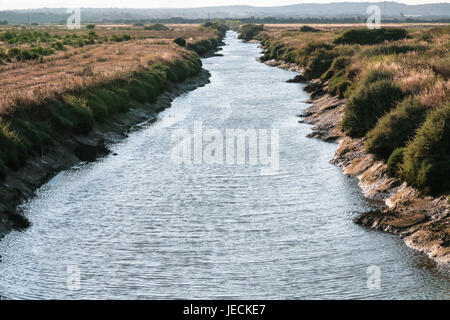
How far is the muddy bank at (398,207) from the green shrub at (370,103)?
85 cm

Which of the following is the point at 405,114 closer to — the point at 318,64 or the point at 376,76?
the point at 376,76

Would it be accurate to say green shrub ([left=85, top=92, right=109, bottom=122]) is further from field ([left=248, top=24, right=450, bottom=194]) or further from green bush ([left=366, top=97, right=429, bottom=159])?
green bush ([left=366, top=97, right=429, bottom=159])

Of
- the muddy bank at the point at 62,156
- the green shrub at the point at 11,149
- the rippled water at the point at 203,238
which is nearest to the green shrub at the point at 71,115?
the muddy bank at the point at 62,156

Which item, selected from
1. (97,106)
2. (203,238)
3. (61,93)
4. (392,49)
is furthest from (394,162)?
(392,49)

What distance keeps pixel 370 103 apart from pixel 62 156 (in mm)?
14741

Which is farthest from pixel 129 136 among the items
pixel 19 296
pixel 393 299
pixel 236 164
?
pixel 393 299

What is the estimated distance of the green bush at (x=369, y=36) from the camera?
250 feet

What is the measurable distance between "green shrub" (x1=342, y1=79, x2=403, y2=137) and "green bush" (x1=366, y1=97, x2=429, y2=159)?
3112 mm

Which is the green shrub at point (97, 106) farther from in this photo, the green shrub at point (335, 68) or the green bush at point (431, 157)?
the green shrub at point (335, 68)

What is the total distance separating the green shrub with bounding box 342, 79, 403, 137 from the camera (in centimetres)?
2891

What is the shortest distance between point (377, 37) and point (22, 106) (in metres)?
56.7

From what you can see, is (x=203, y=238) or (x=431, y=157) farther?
(x=431, y=157)

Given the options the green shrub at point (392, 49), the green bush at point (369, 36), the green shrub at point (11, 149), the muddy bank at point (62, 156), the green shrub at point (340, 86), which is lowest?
the muddy bank at point (62, 156)

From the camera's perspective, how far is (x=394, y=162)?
22766 mm
